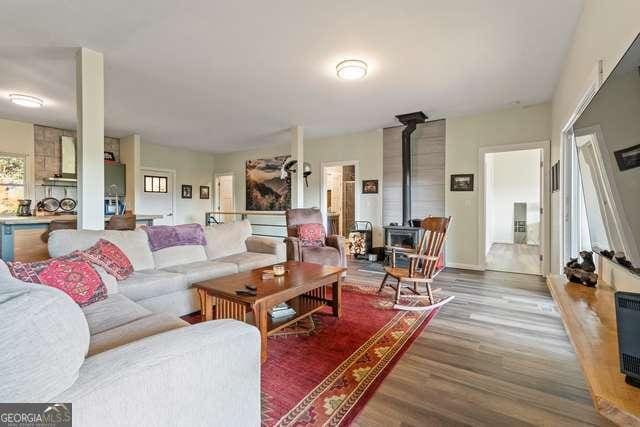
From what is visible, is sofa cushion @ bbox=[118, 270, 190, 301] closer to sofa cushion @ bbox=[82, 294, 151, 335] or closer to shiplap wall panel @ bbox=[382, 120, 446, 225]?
sofa cushion @ bbox=[82, 294, 151, 335]

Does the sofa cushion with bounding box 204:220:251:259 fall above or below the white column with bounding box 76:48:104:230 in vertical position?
below

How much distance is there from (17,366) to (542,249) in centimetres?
555

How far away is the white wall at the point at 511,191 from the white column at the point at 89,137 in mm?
7924

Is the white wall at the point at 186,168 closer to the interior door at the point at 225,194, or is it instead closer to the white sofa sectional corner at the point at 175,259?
the interior door at the point at 225,194

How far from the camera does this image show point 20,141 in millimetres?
5543

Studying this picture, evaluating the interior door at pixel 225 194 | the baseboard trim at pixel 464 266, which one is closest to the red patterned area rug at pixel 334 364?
the baseboard trim at pixel 464 266

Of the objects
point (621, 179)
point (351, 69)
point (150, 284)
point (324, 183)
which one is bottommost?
point (150, 284)

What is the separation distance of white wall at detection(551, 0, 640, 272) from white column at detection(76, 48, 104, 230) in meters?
4.07

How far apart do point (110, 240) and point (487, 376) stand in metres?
3.18

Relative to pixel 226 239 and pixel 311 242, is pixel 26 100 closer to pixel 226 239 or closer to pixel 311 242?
pixel 226 239

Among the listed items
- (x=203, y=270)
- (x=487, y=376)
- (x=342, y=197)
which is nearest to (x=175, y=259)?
(x=203, y=270)

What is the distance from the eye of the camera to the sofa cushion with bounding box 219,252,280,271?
10.7 feet

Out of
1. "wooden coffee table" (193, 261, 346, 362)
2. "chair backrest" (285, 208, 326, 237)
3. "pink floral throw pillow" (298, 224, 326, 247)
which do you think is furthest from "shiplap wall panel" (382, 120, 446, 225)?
"wooden coffee table" (193, 261, 346, 362)

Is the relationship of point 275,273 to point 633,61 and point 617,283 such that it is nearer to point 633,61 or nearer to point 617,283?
point 617,283
